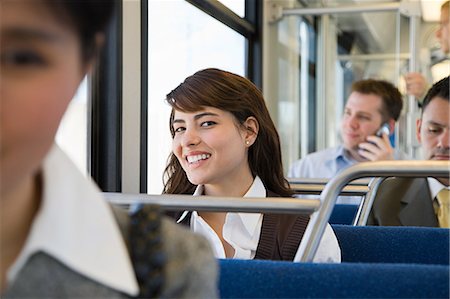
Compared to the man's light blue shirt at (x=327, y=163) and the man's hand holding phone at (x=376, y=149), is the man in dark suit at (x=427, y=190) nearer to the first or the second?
the man's hand holding phone at (x=376, y=149)

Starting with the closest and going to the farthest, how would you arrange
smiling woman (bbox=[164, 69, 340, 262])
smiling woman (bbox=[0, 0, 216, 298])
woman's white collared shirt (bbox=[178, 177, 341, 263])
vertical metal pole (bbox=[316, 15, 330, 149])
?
smiling woman (bbox=[0, 0, 216, 298]) → woman's white collared shirt (bbox=[178, 177, 341, 263]) → smiling woman (bbox=[164, 69, 340, 262]) → vertical metal pole (bbox=[316, 15, 330, 149])

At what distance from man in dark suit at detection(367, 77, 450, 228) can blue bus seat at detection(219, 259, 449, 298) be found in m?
1.23

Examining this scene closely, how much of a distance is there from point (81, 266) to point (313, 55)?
400cm

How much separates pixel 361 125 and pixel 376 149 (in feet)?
0.61

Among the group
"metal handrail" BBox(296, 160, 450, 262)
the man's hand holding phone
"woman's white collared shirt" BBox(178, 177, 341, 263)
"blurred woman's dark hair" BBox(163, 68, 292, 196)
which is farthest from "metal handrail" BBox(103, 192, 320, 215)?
the man's hand holding phone

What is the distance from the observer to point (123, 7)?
1865 mm

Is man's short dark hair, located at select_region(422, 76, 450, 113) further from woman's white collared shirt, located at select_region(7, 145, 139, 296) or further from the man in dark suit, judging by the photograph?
woman's white collared shirt, located at select_region(7, 145, 139, 296)

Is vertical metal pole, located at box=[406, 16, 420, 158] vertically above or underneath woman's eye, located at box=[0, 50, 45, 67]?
above

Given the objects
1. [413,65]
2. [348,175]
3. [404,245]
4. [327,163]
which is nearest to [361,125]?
[327,163]

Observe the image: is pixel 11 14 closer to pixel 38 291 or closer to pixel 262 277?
pixel 38 291

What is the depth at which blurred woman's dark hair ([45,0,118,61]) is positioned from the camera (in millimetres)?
452

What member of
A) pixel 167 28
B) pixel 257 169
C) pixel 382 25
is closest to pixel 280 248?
pixel 257 169

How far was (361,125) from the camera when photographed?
294 centimetres

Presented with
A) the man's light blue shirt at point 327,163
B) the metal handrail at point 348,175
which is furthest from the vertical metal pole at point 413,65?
the metal handrail at point 348,175
